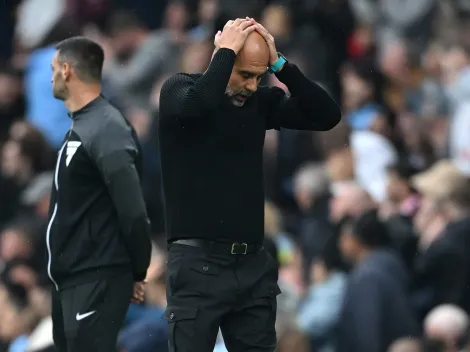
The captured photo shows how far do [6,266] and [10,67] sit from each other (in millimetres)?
3692

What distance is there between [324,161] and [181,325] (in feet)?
21.2

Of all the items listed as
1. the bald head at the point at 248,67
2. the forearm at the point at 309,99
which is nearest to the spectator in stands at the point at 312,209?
the forearm at the point at 309,99

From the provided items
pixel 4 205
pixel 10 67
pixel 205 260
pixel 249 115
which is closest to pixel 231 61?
pixel 249 115

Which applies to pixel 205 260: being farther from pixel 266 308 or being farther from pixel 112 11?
pixel 112 11

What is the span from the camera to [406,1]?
16594 millimetres

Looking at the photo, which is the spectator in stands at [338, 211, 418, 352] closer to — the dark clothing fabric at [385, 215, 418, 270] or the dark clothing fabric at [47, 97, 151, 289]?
the dark clothing fabric at [385, 215, 418, 270]

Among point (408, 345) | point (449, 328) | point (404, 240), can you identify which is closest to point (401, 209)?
point (404, 240)

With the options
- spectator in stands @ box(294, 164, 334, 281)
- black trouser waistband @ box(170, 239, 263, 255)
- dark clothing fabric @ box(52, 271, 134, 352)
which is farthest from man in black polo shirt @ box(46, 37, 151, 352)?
spectator in stands @ box(294, 164, 334, 281)

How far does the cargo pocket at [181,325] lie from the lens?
6961 mm

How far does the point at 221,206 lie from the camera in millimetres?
7020

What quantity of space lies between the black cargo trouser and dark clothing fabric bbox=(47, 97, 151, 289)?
0.70 m

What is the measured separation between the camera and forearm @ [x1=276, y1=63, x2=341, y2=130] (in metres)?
7.20

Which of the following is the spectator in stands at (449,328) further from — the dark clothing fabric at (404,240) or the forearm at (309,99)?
the forearm at (309,99)

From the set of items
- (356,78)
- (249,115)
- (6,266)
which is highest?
(249,115)
